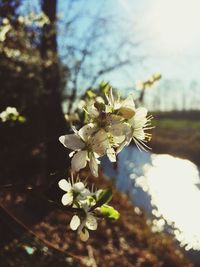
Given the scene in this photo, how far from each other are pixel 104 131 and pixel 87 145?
94mm

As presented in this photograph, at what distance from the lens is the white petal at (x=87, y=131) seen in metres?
1.30

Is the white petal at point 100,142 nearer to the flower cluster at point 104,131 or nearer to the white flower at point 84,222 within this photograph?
the flower cluster at point 104,131

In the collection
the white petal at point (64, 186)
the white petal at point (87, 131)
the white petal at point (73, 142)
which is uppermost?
the white petal at point (87, 131)

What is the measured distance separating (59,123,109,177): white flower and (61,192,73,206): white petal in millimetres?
120

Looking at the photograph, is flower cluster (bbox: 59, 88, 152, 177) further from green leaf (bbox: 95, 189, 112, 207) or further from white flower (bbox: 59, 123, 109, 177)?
green leaf (bbox: 95, 189, 112, 207)

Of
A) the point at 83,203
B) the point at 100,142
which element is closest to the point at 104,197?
the point at 83,203

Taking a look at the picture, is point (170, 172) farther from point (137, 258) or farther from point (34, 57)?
point (137, 258)

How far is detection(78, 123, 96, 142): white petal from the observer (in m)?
1.30

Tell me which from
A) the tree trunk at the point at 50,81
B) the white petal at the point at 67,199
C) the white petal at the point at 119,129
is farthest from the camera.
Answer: the tree trunk at the point at 50,81

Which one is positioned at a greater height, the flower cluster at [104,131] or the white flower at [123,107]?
the white flower at [123,107]

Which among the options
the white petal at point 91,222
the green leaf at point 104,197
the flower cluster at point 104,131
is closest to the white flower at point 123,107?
the flower cluster at point 104,131

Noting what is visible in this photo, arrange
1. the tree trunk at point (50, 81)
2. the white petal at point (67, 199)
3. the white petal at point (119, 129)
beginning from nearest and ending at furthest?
the white petal at point (119, 129) < the white petal at point (67, 199) < the tree trunk at point (50, 81)

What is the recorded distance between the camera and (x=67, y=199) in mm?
1394

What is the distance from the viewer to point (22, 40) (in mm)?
9672
